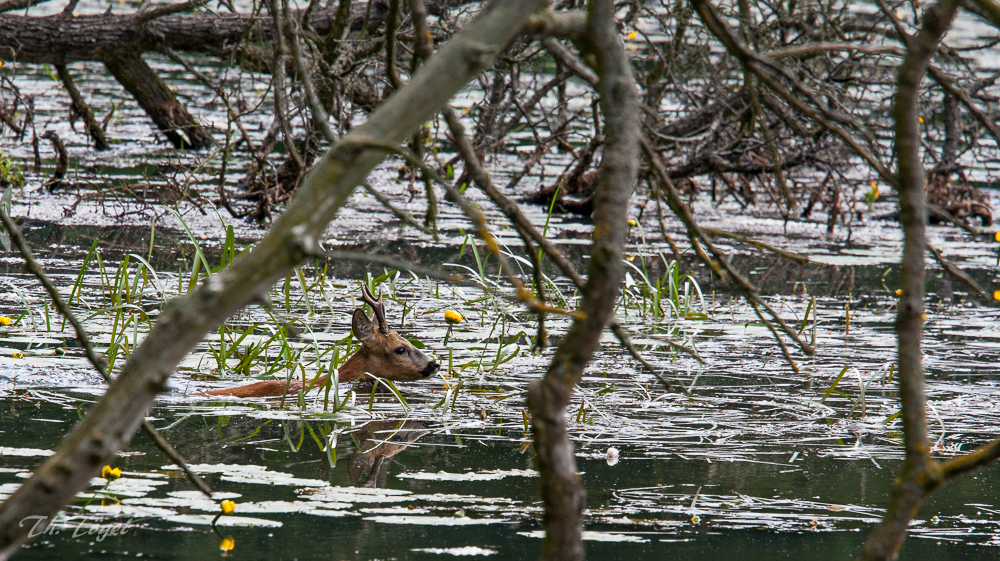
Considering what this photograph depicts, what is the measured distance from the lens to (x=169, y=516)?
3574 mm

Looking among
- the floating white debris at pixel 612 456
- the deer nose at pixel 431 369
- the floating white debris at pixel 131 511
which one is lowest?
the floating white debris at pixel 131 511

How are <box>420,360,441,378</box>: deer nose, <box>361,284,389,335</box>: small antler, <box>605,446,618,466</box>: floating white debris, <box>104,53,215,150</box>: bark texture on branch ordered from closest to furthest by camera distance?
<box>605,446,618,466</box>: floating white debris, <box>420,360,441,378</box>: deer nose, <box>361,284,389,335</box>: small antler, <box>104,53,215,150</box>: bark texture on branch

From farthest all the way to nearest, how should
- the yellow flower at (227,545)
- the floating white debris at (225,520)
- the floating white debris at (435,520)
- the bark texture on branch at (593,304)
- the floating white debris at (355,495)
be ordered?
the floating white debris at (355,495) → the floating white debris at (435,520) → the floating white debris at (225,520) → the yellow flower at (227,545) → the bark texture on branch at (593,304)

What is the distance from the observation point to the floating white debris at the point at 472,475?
422 centimetres

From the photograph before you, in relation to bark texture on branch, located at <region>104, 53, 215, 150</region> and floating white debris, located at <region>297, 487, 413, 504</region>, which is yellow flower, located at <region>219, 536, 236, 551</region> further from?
bark texture on branch, located at <region>104, 53, 215, 150</region>

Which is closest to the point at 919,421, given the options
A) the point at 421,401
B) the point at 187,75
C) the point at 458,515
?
the point at 458,515

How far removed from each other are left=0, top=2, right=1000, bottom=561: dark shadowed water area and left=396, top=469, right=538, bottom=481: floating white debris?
0.06 ft

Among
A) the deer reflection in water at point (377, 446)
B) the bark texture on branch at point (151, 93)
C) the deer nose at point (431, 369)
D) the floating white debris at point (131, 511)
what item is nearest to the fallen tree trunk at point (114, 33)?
the bark texture on branch at point (151, 93)

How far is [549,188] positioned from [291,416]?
6610 millimetres

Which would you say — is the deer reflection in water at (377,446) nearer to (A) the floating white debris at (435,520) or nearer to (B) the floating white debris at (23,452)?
(A) the floating white debris at (435,520)

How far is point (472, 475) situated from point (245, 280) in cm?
277

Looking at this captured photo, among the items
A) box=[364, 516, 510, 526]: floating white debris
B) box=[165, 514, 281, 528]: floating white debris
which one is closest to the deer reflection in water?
box=[364, 516, 510, 526]: floating white debris

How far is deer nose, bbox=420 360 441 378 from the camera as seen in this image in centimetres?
602

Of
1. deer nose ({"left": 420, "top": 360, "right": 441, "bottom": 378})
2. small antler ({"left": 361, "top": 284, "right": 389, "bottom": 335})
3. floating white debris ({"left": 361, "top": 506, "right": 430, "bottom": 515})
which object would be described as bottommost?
floating white debris ({"left": 361, "top": 506, "right": 430, "bottom": 515})
